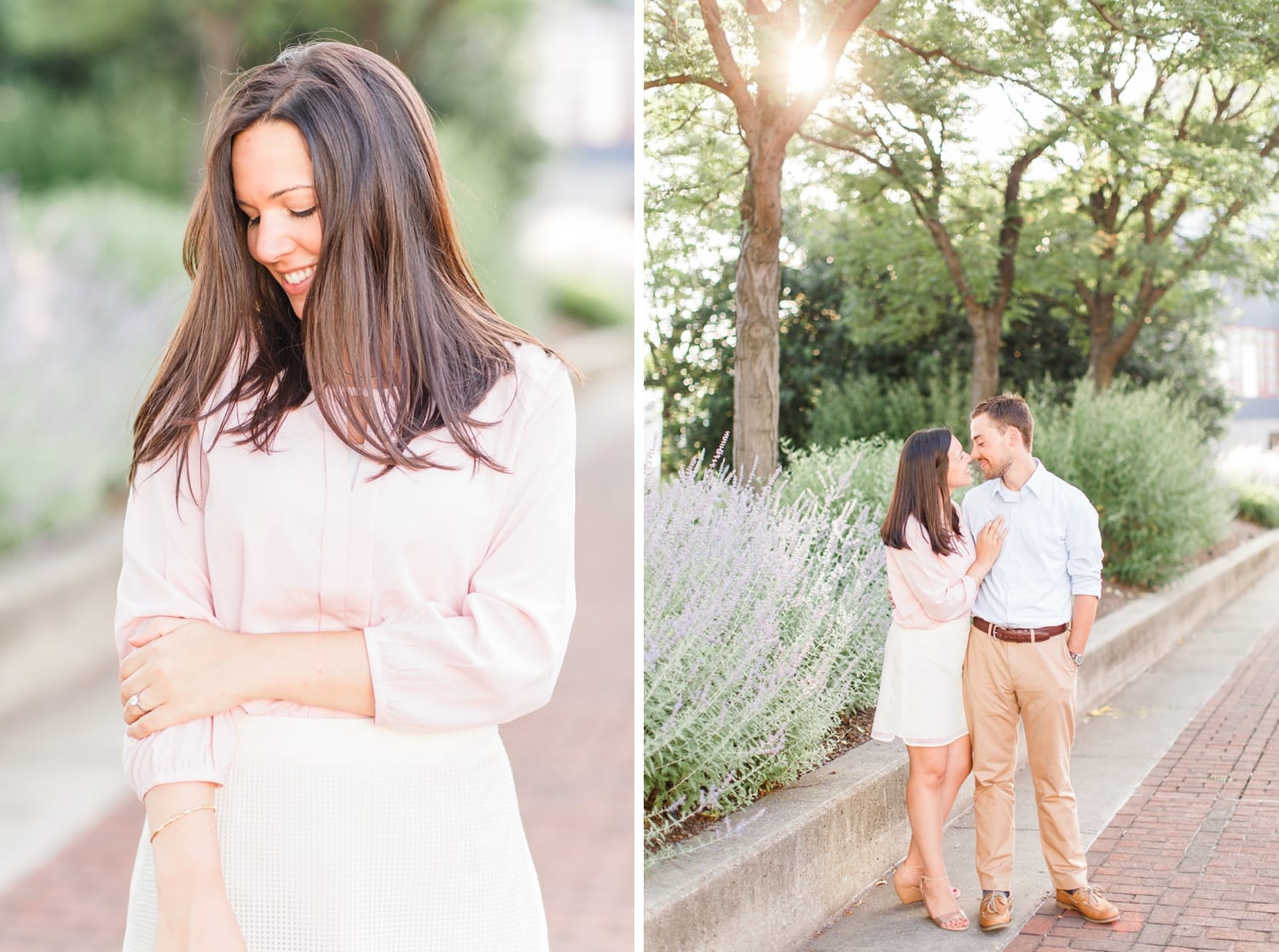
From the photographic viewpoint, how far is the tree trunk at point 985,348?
4.76 m

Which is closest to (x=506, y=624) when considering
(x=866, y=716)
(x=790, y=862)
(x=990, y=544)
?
(x=790, y=862)

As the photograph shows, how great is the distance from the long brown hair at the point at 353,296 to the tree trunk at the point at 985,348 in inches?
140

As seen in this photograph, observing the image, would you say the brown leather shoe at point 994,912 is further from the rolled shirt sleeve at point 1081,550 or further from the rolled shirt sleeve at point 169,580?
the rolled shirt sleeve at point 169,580

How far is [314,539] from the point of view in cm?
138

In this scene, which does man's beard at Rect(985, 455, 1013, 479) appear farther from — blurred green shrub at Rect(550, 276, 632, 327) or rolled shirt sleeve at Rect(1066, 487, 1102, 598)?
blurred green shrub at Rect(550, 276, 632, 327)

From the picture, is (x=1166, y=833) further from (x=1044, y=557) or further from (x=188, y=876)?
(x=188, y=876)

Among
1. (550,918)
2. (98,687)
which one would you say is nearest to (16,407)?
(98,687)

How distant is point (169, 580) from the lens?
1401 mm

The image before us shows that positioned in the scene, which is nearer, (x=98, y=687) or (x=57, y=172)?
(x=98, y=687)

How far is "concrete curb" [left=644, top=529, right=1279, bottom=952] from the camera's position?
2.59 metres

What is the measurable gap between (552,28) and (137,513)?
21.0 m

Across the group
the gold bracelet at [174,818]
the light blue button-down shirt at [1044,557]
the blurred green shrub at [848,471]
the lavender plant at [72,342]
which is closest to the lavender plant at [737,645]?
the blurred green shrub at [848,471]

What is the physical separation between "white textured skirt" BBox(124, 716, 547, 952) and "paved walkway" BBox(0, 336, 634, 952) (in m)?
2.82

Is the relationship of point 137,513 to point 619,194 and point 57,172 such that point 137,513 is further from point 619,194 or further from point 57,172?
point 619,194
